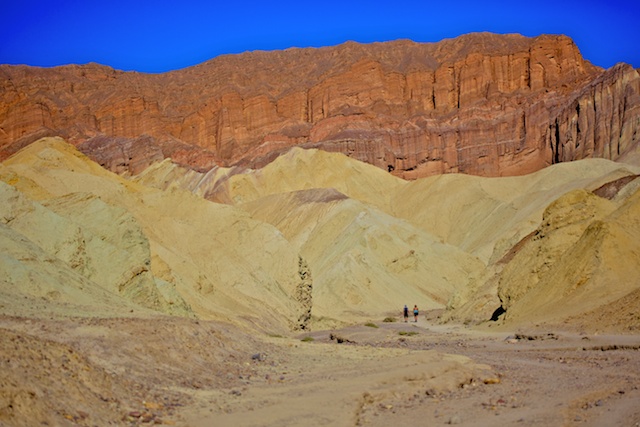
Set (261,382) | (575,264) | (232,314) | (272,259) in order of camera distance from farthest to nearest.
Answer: (272,259) < (232,314) < (575,264) < (261,382)

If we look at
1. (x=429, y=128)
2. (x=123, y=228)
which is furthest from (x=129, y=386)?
(x=429, y=128)

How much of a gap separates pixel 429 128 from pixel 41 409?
163m

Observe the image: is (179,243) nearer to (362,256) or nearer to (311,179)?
(362,256)

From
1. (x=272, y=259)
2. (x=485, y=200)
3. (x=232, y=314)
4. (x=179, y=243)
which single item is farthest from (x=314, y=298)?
(x=485, y=200)

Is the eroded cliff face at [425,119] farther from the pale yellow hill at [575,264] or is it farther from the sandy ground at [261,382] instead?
the sandy ground at [261,382]

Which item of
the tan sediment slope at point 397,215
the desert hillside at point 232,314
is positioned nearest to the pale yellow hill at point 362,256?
the tan sediment slope at point 397,215

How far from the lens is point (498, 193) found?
131m

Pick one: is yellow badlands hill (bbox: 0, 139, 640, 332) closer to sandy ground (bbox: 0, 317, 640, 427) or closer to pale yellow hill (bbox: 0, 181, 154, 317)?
pale yellow hill (bbox: 0, 181, 154, 317)

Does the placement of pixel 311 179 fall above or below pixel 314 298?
above

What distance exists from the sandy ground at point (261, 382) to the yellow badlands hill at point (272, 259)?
3.36 metres

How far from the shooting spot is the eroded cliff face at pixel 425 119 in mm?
155500

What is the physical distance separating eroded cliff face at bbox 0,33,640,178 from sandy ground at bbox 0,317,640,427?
429 feet

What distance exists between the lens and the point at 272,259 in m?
55.5

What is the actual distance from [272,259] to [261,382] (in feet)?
121
